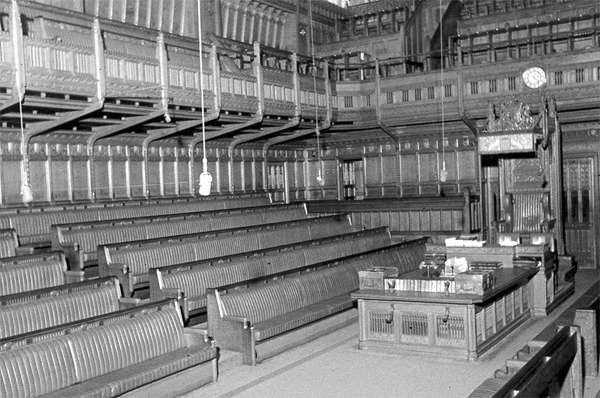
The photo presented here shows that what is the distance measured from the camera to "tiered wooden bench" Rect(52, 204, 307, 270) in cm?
1024

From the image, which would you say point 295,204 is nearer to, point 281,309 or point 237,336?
point 281,309

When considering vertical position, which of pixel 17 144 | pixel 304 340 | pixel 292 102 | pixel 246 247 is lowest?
pixel 304 340

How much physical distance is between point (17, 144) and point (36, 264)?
4.81 metres

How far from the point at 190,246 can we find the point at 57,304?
3.57m

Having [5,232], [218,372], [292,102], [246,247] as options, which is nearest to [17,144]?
[5,232]

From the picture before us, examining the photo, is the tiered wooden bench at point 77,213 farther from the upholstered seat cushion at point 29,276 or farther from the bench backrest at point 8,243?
the upholstered seat cushion at point 29,276

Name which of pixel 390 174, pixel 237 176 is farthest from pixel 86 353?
pixel 390 174

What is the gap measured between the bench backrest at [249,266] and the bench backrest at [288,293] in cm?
89

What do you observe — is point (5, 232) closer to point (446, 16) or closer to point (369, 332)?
point (369, 332)

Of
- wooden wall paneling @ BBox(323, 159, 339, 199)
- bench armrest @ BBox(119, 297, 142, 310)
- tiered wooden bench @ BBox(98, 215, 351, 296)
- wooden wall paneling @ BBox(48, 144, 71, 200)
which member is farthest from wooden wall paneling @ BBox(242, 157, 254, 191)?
bench armrest @ BBox(119, 297, 142, 310)

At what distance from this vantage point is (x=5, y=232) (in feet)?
32.6

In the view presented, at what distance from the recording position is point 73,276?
948 centimetres

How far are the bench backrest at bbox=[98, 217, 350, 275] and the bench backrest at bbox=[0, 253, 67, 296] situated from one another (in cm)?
59

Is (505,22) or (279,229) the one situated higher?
(505,22)
